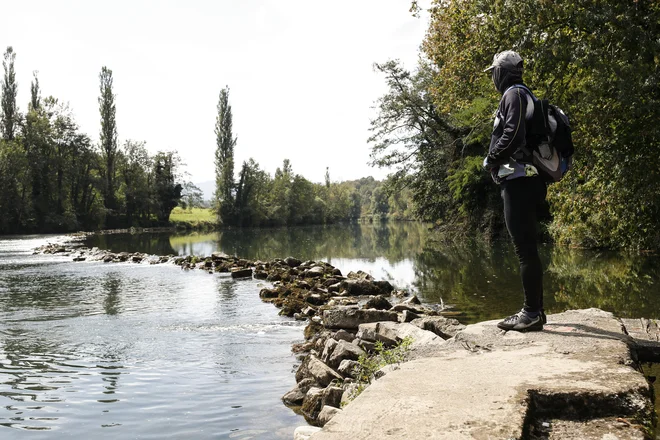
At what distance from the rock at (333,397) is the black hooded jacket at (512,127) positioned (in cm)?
288

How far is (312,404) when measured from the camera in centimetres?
609

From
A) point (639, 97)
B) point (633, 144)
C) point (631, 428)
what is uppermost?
point (639, 97)

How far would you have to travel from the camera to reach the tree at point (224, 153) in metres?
80.5

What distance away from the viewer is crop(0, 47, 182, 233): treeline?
63.2 metres

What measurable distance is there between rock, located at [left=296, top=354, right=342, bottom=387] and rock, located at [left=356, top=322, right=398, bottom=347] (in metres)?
0.92

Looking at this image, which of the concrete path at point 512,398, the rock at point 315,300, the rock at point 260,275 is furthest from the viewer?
the rock at point 260,275

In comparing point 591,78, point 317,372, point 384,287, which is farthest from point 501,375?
point 384,287

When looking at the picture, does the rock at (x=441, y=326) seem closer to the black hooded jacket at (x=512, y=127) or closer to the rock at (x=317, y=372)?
the rock at (x=317, y=372)

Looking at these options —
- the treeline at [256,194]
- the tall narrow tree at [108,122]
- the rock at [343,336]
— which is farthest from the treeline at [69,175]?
the rock at [343,336]

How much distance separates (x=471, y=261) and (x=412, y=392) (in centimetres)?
1939

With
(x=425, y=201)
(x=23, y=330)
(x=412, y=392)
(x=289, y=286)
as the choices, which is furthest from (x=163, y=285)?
(x=425, y=201)

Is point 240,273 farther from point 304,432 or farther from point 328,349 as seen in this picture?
point 304,432

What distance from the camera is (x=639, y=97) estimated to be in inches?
390

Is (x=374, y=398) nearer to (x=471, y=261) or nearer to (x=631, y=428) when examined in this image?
(x=631, y=428)
